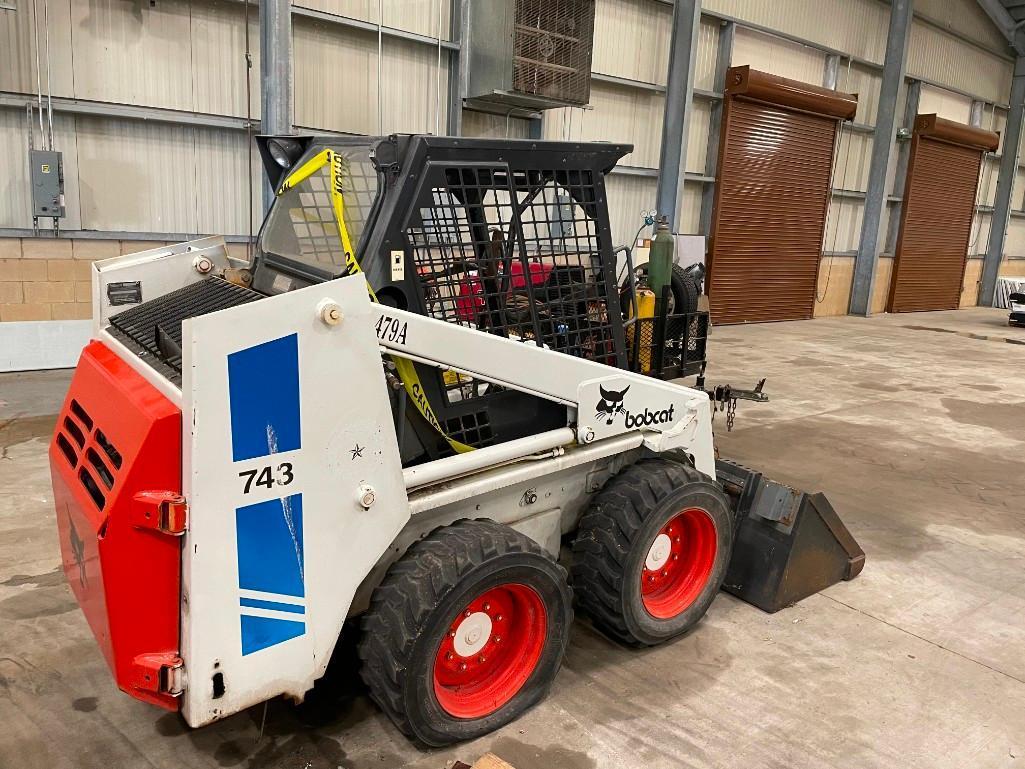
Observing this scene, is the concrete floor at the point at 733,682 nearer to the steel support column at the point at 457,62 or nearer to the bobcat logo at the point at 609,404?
the bobcat logo at the point at 609,404

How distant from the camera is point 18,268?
7145 mm

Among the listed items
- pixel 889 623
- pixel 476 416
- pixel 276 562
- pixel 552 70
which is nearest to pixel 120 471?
pixel 276 562

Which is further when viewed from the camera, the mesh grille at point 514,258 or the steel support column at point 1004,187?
the steel support column at point 1004,187

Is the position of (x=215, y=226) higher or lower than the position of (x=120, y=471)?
higher

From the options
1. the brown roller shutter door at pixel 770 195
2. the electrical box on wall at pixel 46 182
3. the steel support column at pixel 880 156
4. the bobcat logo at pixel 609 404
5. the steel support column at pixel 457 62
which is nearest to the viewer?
the bobcat logo at pixel 609 404

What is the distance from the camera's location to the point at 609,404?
2920 mm

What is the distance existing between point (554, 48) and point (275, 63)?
310cm

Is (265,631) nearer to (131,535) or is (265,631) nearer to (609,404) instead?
(131,535)

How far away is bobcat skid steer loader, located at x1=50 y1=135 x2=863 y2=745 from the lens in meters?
2.01

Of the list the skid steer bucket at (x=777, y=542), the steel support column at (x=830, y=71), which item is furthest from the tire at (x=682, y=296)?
the steel support column at (x=830, y=71)

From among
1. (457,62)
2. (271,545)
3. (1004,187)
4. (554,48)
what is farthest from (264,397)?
(1004,187)

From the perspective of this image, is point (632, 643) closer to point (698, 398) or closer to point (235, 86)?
point (698, 398)

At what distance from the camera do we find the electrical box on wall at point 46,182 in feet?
22.6

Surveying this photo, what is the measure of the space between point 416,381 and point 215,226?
6.42 meters
